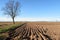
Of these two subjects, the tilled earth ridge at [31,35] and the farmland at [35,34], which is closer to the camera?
the tilled earth ridge at [31,35]

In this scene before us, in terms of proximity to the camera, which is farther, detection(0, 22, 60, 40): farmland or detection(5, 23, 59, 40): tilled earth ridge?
detection(0, 22, 60, 40): farmland

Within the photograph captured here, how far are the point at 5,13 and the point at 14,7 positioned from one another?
4318mm

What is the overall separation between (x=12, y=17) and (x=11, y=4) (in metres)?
5.29

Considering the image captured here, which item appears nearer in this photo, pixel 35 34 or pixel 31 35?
pixel 31 35

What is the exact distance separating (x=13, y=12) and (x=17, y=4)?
13.4 feet

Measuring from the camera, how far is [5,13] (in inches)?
2459

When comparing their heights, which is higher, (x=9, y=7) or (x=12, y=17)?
(x=9, y=7)

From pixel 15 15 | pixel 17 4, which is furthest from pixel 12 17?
pixel 17 4

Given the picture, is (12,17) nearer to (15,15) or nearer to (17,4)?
(15,15)

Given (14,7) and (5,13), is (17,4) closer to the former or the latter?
(14,7)

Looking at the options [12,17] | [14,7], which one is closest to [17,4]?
[14,7]

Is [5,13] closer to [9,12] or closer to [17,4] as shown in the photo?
[9,12]

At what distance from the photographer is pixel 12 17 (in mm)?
61938

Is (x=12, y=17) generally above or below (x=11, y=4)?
below
